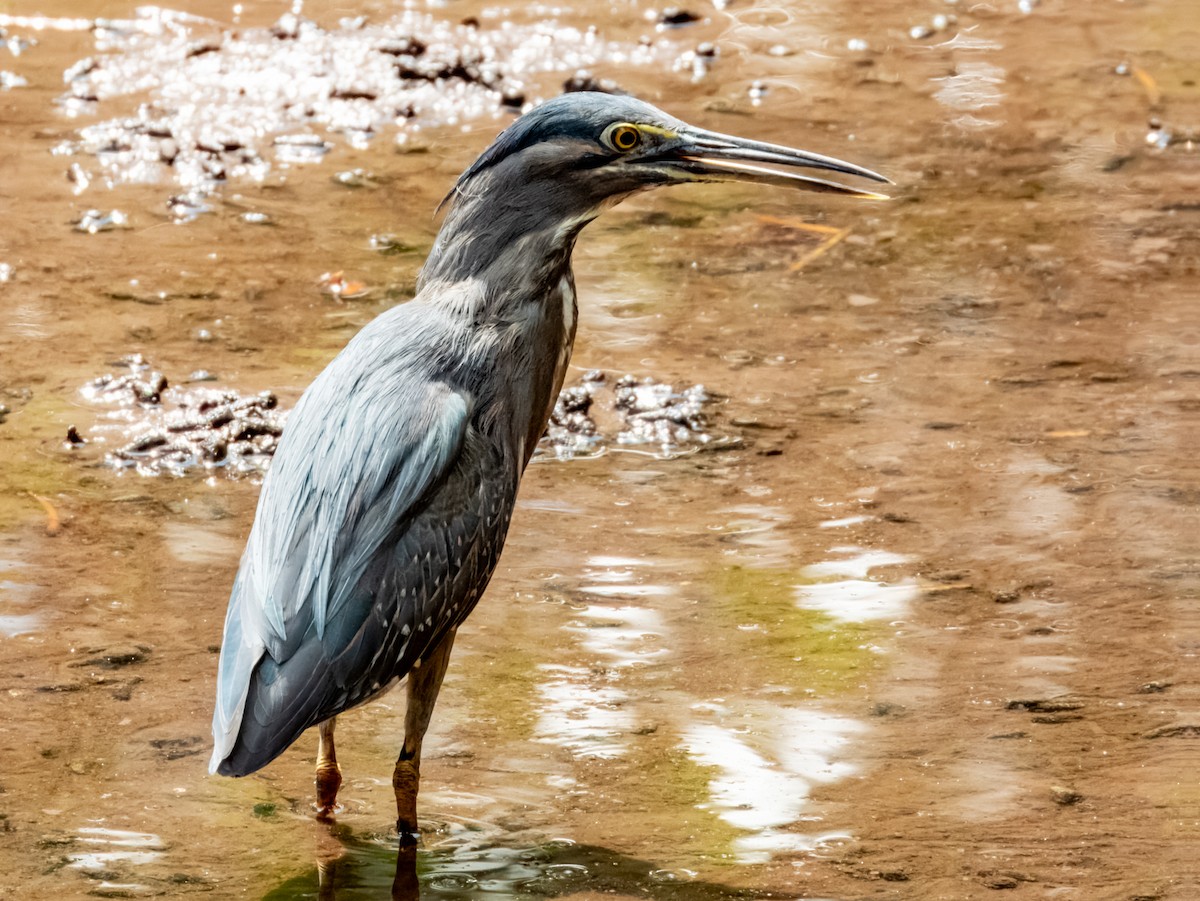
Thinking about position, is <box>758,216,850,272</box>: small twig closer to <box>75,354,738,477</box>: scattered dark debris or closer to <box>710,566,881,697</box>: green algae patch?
<box>75,354,738,477</box>: scattered dark debris

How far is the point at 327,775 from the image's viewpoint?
4.07 metres

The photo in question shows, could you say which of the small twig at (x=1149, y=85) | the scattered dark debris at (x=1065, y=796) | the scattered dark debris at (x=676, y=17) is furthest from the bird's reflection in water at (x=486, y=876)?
the scattered dark debris at (x=676, y=17)

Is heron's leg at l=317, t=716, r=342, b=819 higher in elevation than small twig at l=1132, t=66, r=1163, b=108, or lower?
lower

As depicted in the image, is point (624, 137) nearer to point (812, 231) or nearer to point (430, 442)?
point (430, 442)

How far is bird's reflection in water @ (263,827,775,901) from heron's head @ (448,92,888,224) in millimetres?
1603

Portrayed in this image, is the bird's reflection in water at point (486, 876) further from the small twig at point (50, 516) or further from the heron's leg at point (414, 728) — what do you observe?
the small twig at point (50, 516)

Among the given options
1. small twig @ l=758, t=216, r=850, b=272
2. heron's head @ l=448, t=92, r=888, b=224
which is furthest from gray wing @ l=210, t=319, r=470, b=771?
small twig @ l=758, t=216, r=850, b=272

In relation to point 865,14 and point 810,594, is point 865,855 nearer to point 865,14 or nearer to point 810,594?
point 810,594

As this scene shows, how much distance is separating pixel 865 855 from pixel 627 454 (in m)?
2.22

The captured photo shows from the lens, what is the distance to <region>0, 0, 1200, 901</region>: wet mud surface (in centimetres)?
402

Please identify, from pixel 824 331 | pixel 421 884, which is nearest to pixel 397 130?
pixel 824 331

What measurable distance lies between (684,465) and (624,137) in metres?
1.88

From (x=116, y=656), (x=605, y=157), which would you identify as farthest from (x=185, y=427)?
(x=605, y=157)

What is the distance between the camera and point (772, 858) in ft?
12.8
